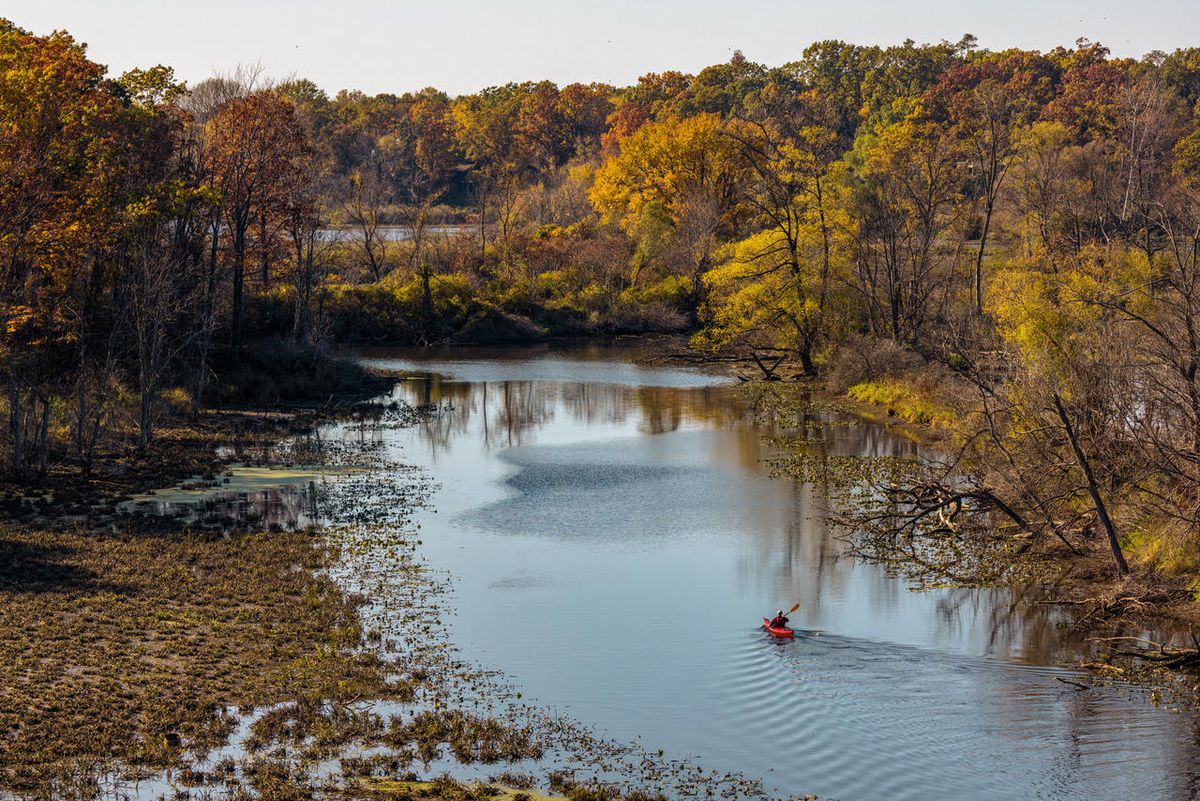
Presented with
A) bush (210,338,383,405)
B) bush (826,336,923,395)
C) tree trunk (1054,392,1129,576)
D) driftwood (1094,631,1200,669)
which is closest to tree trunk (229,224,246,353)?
bush (210,338,383,405)

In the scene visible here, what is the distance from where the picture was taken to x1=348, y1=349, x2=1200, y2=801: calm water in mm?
15227

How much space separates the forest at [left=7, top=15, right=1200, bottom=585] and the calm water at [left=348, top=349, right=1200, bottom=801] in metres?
3.71

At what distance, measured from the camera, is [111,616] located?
1923cm

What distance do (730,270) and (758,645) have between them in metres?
35.2

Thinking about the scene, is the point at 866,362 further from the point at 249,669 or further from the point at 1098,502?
the point at 249,669

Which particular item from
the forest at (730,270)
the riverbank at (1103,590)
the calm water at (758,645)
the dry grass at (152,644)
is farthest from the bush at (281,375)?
the riverbank at (1103,590)

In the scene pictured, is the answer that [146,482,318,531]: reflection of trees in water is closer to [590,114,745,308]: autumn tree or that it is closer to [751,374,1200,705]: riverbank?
[751,374,1200,705]: riverbank

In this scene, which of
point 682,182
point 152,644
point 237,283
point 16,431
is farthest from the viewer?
point 682,182

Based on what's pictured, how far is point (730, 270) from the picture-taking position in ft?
175

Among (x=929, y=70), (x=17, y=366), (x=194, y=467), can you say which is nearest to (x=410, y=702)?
(x=194, y=467)

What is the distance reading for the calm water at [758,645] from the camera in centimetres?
1523

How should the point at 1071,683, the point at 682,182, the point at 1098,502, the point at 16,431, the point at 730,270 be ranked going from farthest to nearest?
the point at 682,182
the point at 730,270
the point at 16,431
the point at 1098,502
the point at 1071,683

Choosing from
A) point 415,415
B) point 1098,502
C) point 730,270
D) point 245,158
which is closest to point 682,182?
point 730,270

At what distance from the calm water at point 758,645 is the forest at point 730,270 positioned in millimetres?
3711
